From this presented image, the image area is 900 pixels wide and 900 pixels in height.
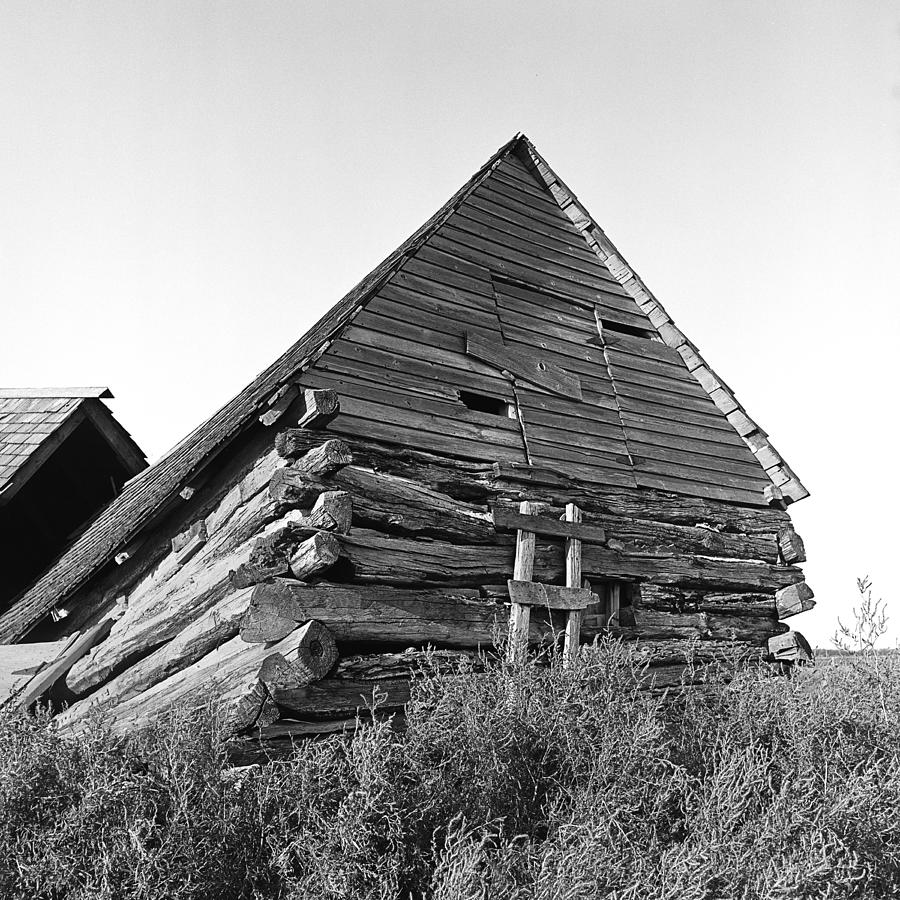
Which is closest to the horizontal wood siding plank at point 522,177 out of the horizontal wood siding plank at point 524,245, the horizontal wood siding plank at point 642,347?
the horizontal wood siding plank at point 524,245

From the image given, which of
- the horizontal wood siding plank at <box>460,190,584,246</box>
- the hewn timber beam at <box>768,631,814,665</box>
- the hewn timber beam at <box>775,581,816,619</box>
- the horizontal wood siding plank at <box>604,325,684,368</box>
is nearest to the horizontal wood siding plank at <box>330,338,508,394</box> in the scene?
the horizontal wood siding plank at <box>604,325,684,368</box>

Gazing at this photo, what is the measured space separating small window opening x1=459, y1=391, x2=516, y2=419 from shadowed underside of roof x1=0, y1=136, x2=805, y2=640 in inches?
8.6

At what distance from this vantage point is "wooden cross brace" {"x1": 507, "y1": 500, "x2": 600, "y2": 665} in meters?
8.03

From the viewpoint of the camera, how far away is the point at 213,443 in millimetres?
7945

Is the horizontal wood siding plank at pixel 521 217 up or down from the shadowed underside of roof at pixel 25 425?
up

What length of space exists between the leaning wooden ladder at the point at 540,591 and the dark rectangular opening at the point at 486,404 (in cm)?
112

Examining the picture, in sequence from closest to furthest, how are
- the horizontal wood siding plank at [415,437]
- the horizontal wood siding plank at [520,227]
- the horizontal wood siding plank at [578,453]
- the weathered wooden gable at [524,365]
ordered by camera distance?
the horizontal wood siding plank at [415,437] → the weathered wooden gable at [524,365] → the horizontal wood siding plank at [578,453] → the horizontal wood siding plank at [520,227]

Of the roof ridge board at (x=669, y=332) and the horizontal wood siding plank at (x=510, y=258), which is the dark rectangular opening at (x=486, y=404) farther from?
the roof ridge board at (x=669, y=332)

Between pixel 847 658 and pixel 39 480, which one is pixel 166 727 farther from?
pixel 39 480

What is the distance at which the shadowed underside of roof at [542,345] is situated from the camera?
9086mm

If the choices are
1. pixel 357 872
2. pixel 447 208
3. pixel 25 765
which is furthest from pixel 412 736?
pixel 447 208

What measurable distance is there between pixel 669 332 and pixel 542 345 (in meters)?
2.07

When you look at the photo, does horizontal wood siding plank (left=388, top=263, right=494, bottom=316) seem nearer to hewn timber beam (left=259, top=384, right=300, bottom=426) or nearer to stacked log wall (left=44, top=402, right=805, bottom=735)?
hewn timber beam (left=259, top=384, right=300, bottom=426)

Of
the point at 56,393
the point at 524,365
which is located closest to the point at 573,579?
the point at 524,365
